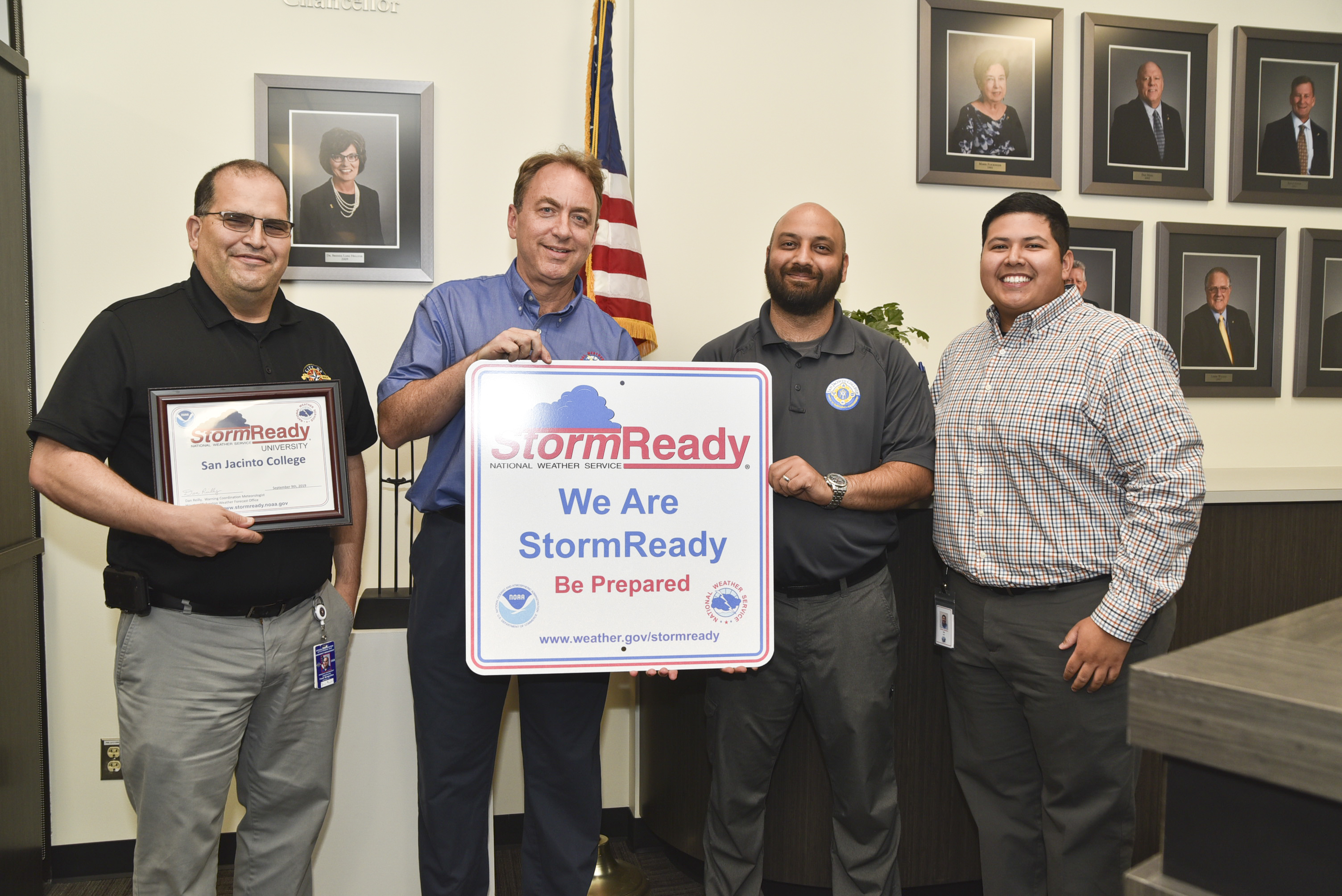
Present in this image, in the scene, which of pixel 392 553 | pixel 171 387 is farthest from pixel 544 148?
pixel 171 387

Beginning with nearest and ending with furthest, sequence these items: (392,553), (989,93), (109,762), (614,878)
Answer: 1. (614,878)
2. (109,762)
3. (392,553)
4. (989,93)

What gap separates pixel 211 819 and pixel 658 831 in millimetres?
1467

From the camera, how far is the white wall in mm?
2623

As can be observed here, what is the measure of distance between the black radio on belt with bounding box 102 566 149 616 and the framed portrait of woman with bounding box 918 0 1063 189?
2.79m

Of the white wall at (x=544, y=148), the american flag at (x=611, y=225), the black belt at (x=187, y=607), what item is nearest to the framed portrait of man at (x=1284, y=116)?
the white wall at (x=544, y=148)

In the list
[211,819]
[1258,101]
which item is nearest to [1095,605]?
[211,819]

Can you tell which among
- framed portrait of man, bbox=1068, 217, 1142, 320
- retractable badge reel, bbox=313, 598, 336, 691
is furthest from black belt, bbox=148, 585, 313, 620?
framed portrait of man, bbox=1068, 217, 1142, 320

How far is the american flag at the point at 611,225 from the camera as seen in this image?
8.61 ft

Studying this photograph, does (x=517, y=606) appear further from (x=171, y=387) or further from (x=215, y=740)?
(x=171, y=387)

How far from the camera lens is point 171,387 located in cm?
168

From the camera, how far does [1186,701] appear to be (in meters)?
0.74

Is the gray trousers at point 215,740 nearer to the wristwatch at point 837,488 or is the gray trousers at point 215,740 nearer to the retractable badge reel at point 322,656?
the retractable badge reel at point 322,656

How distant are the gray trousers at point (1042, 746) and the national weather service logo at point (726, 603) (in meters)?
0.63

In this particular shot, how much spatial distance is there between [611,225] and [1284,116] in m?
2.81
